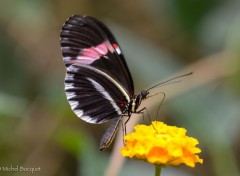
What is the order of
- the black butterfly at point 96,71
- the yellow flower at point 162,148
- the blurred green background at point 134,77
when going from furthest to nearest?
1. the blurred green background at point 134,77
2. the black butterfly at point 96,71
3. the yellow flower at point 162,148

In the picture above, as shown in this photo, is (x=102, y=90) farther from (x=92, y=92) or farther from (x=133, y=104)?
(x=133, y=104)

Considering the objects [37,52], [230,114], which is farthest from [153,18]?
[230,114]

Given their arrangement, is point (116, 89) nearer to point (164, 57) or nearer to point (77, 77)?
point (77, 77)

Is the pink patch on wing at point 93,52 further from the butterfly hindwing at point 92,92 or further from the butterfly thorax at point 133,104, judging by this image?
the butterfly thorax at point 133,104

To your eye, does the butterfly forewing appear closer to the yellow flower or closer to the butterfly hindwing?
the butterfly hindwing

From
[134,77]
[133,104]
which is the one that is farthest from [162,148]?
[134,77]

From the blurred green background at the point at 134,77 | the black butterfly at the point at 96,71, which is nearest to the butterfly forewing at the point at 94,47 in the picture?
the black butterfly at the point at 96,71
